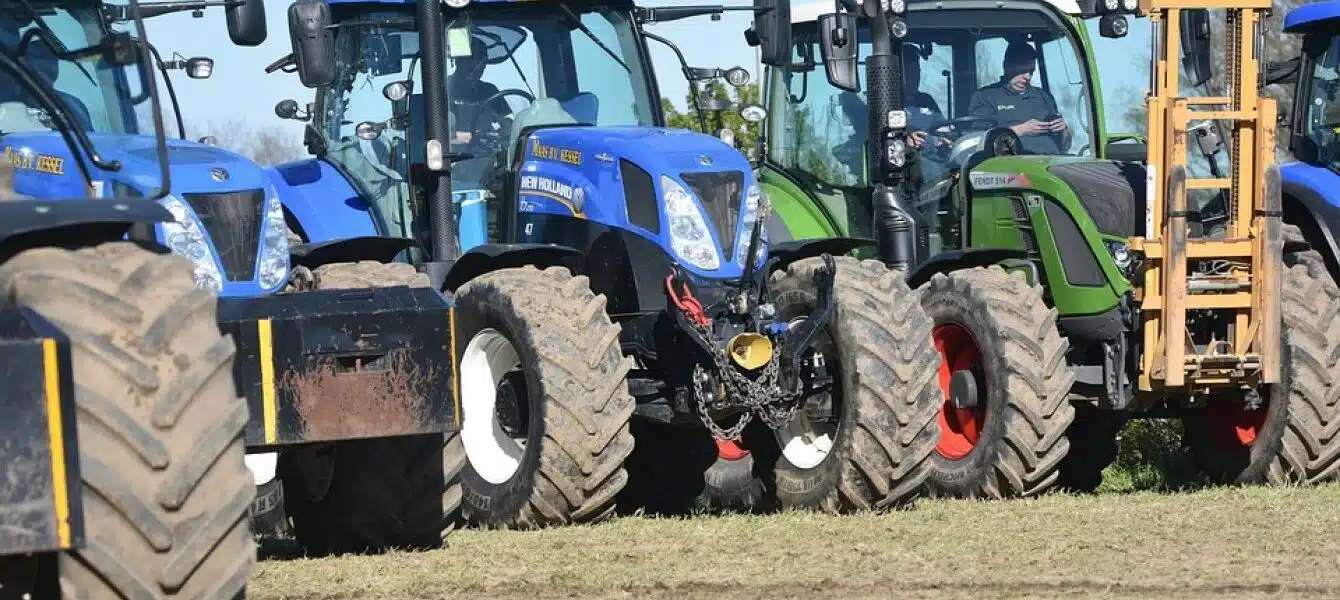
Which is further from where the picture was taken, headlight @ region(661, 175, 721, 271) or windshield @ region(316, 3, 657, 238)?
windshield @ region(316, 3, 657, 238)

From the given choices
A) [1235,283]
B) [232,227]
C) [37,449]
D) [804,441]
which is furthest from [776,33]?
[37,449]

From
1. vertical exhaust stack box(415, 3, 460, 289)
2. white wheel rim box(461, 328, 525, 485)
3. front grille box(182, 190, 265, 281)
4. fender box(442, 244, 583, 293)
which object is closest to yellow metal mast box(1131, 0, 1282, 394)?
fender box(442, 244, 583, 293)

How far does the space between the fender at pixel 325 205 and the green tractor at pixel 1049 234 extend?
2301 mm

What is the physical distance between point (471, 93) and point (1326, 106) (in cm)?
441

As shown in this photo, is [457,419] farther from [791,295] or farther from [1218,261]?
[1218,261]

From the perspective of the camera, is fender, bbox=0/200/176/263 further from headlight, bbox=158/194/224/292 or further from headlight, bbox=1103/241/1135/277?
headlight, bbox=1103/241/1135/277

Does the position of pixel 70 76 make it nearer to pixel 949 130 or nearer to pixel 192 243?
pixel 192 243

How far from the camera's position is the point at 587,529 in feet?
32.4

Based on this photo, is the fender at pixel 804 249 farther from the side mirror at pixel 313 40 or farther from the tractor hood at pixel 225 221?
the tractor hood at pixel 225 221

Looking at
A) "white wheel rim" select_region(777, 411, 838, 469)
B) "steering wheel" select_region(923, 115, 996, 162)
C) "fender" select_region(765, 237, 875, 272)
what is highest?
"steering wheel" select_region(923, 115, 996, 162)

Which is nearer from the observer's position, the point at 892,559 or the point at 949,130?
the point at 892,559

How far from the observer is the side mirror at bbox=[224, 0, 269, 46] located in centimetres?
839

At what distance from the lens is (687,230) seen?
1073 cm

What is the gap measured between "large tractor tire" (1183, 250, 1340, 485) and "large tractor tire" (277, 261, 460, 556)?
4.41m
